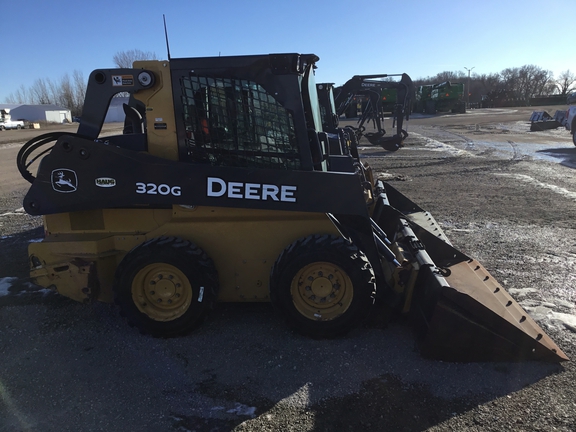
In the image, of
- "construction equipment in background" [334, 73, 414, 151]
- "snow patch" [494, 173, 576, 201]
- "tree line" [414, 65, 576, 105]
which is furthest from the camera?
"tree line" [414, 65, 576, 105]

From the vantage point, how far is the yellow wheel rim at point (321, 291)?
382 cm

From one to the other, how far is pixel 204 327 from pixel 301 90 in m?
2.35

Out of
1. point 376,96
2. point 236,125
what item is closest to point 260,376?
point 236,125

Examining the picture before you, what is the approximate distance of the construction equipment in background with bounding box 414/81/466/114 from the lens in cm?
4625

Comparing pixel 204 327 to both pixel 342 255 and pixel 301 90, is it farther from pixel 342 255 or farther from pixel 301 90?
pixel 301 90

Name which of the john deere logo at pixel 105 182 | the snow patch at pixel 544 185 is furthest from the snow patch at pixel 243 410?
the snow patch at pixel 544 185

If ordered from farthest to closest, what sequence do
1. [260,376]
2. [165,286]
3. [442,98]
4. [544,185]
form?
[442,98] < [544,185] < [165,286] < [260,376]

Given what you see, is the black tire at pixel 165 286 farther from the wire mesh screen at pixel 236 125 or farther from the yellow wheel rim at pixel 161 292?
the wire mesh screen at pixel 236 125

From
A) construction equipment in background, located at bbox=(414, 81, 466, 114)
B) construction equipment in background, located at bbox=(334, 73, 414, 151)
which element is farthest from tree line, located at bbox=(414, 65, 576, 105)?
construction equipment in background, located at bbox=(334, 73, 414, 151)

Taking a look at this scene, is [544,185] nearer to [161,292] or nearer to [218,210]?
[218,210]

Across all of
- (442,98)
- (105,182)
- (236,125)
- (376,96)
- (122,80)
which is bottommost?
(105,182)

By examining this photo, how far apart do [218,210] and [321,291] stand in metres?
1.16

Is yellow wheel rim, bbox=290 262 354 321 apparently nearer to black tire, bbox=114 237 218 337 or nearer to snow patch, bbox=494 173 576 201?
black tire, bbox=114 237 218 337

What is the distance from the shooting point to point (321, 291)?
12.7ft
